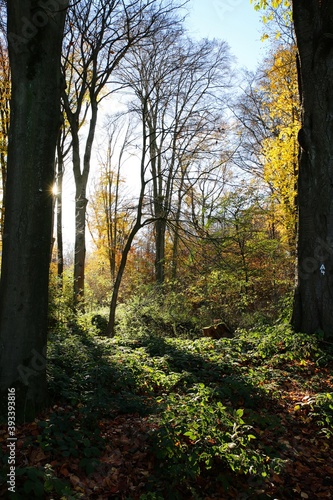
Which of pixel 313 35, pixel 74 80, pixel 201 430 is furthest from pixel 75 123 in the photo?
pixel 201 430

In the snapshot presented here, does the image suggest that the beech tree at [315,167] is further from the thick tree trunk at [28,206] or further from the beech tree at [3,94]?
the beech tree at [3,94]

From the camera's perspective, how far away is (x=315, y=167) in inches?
261

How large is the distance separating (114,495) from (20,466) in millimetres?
768

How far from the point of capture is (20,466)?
2.74 m

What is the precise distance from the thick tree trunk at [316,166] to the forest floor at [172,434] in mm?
1446

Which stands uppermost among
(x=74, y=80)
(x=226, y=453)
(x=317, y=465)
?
(x=74, y=80)

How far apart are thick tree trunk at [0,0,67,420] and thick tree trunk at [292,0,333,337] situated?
16.1ft

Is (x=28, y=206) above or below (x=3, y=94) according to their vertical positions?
below

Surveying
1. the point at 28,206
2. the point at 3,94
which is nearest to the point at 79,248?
the point at 3,94

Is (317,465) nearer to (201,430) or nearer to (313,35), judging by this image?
(201,430)

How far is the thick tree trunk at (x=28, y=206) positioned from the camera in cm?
358

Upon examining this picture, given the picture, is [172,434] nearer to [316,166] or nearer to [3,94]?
[316,166]

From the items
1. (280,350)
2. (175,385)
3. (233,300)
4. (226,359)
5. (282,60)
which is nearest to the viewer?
(175,385)

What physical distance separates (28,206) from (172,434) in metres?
2.64
